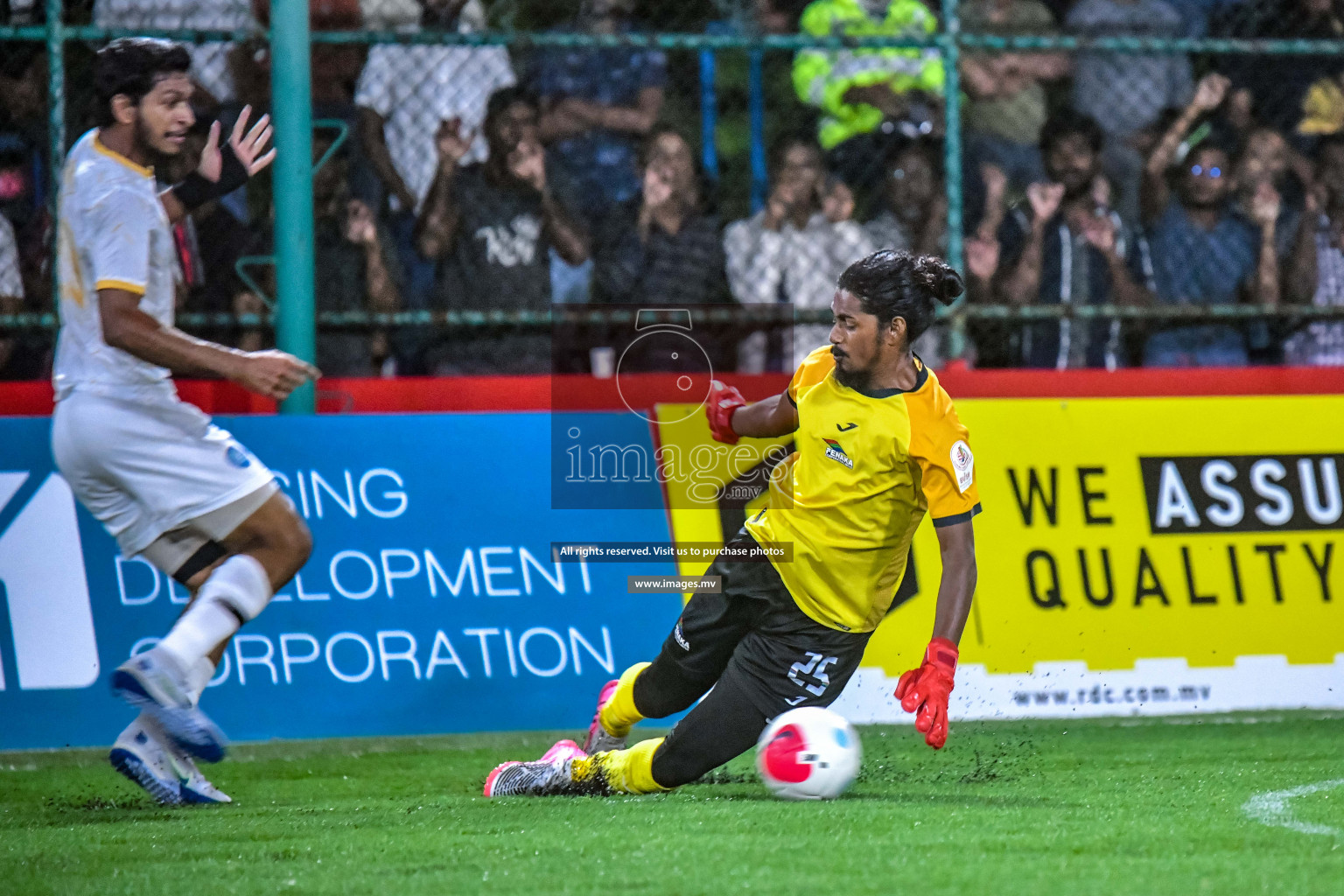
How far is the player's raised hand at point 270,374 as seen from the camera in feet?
16.4

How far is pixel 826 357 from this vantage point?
4.94 metres

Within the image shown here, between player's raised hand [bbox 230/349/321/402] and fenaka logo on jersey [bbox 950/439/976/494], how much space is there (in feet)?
6.16

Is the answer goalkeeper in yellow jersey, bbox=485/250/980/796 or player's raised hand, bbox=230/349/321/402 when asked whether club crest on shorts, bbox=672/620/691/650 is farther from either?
player's raised hand, bbox=230/349/321/402

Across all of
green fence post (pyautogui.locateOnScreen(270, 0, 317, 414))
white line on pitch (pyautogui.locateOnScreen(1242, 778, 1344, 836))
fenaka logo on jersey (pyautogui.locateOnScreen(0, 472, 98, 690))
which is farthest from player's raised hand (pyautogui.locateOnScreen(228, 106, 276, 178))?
white line on pitch (pyautogui.locateOnScreen(1242, 778, 1344, 836))

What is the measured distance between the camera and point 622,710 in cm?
502

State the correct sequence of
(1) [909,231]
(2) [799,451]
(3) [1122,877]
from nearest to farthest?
(3) [1122,877] < (2) [799,451] < (1) [909,231]

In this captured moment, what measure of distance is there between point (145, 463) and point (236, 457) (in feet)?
0.91

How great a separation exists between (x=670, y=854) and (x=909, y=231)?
465cm

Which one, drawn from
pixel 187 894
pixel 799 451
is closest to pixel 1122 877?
pixel 799 451

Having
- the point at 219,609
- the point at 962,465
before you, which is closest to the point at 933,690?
the point at 962,465

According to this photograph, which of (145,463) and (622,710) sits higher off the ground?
(145,463)

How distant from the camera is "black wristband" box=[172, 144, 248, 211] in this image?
18.9 feet

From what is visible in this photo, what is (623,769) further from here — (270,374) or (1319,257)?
(1319,257)

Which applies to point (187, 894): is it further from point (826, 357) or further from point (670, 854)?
point (826, 357)
